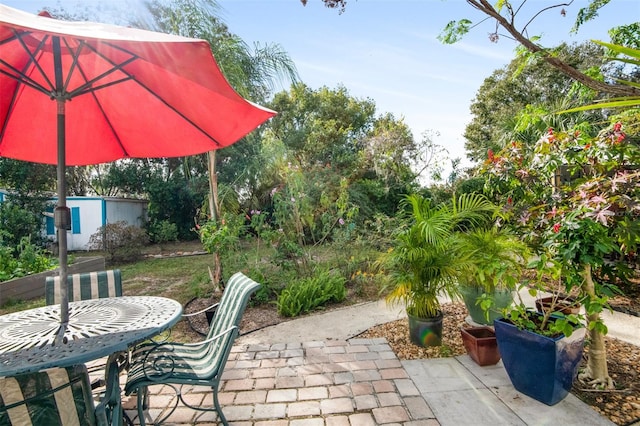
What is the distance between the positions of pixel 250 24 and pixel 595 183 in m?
5.14

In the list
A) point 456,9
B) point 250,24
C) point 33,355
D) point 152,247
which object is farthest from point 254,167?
point 33,355

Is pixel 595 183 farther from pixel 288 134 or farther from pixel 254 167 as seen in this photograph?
pixel 288 134

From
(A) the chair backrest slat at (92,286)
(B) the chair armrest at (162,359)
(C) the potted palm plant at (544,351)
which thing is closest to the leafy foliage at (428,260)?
(C) the potted palm plant at (544,351)

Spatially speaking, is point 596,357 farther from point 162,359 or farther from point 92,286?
point 92,286

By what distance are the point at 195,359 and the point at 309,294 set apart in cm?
242

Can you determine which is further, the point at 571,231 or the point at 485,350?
the point at 485,350

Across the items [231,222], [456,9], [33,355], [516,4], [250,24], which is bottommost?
[33,355]

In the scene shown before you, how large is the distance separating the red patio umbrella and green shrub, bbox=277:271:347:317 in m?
2.41

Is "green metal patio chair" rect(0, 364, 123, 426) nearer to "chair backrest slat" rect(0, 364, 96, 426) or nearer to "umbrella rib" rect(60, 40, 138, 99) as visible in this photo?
"chair backrest slat" rect(0, 364, 96, 426)

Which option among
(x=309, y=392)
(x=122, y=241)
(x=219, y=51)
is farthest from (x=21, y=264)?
(x=309, y=392)

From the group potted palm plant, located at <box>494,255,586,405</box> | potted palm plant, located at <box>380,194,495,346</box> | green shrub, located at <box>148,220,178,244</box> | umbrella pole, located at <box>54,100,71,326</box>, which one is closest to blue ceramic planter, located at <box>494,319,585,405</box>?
potted palm plant, located at <box>494,255,586,405</box>

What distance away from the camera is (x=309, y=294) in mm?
4504

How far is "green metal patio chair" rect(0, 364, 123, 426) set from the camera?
1024 mm

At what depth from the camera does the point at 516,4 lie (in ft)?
10.4
